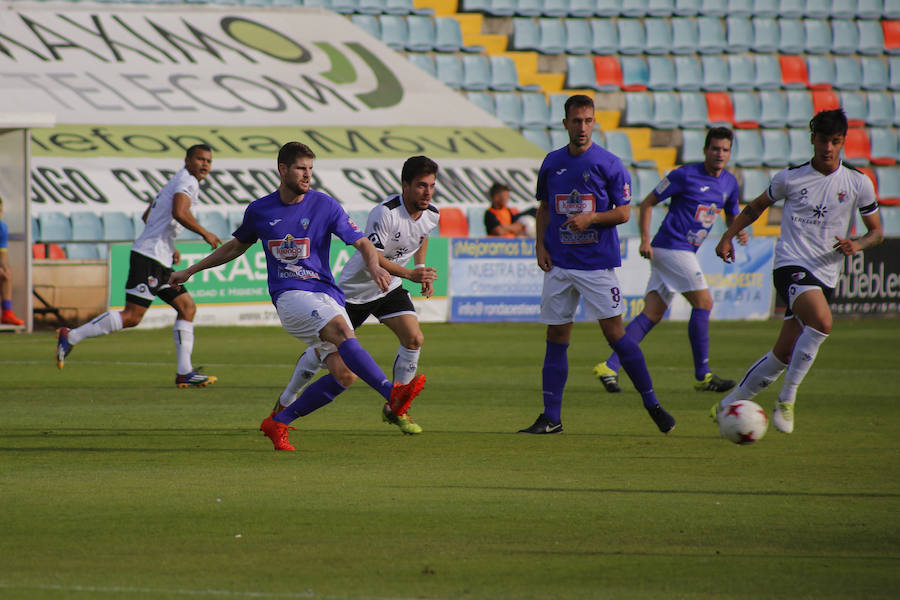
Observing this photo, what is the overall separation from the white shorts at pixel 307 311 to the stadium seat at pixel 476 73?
17358 millimetres

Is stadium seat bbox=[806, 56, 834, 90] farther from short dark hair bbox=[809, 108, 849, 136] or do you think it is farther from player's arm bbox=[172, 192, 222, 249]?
short dark hair bbox=[809, 108, 849, 136]

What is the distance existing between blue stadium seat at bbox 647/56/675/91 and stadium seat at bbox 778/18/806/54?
2795 millimetres

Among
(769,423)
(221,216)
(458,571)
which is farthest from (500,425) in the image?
(221,216)

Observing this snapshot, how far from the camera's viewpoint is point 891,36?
27750 millimetres

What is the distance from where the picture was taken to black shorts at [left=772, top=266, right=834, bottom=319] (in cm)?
806

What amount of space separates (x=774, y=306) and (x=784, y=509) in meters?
15.3

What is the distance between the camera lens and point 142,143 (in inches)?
811

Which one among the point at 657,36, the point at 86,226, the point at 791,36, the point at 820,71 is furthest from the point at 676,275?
the point at 791,36

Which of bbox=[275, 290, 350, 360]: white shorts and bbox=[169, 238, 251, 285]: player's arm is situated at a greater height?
bbox=[169, 238, 251, 285]: player's arm

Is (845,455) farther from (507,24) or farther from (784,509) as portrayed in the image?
(507,24)

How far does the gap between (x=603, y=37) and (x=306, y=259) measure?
64.0 feet

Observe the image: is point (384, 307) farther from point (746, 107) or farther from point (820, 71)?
point (820, 71)

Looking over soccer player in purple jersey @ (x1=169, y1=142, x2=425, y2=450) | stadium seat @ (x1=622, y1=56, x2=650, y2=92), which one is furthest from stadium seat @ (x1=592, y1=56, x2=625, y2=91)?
soccer player in purple jersey @ (x1=169, y1=142, x2=425, y2=450)

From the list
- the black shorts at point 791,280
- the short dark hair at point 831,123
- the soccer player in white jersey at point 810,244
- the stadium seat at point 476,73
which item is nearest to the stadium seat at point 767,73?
the stadium seat at point 476,73
